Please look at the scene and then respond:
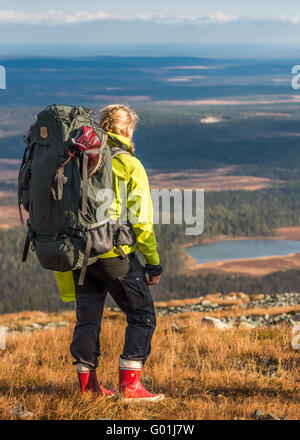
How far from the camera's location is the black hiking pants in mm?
4809

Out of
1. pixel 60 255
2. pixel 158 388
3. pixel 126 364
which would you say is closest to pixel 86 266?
pixel 60 255

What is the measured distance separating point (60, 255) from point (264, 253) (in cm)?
18900

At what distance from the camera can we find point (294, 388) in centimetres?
579

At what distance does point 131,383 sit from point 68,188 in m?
1.96

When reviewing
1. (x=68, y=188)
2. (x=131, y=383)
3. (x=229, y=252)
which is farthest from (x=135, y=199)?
(x=229, y=252)

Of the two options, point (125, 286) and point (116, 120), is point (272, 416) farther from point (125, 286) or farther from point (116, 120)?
point (116, 120)

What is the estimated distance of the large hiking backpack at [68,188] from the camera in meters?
4.33

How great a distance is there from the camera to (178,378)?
238 inches

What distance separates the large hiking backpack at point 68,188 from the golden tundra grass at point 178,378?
1303 millimetres

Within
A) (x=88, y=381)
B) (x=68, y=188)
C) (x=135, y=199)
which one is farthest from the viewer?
(x=88, y=381)

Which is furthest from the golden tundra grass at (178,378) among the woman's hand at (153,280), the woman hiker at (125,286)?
the woman's hand at (153,280)

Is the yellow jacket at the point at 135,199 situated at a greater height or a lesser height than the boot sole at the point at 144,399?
greater

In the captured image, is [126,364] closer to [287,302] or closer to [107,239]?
[107,239]

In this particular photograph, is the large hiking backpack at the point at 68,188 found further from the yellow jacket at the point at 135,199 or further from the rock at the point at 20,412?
the rock at the point at 20,412
